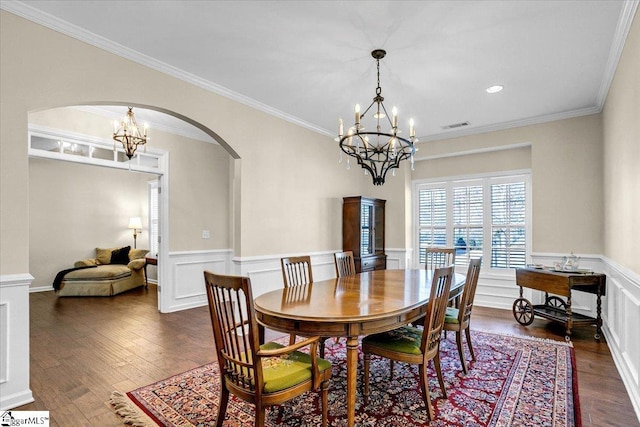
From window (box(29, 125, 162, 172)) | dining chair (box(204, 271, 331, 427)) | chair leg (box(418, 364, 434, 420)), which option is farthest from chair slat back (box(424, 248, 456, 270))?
window (box(29, 125, 162, 172))

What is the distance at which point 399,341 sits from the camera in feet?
7.95

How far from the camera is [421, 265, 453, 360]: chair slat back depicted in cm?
223

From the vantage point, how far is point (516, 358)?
3236 millimetres

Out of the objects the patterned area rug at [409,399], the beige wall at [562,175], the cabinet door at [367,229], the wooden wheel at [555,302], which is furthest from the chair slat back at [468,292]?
the cabinet door at [367,229]

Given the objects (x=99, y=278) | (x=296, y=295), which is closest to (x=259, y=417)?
(x=296, y=295)

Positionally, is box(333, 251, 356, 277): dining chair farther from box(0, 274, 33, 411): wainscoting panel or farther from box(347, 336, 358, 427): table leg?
box(0, 274, 33, 411): wainscoting panel

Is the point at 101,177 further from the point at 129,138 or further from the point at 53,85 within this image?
the point at 53,85

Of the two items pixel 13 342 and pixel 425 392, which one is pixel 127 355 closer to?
pixel 13 342

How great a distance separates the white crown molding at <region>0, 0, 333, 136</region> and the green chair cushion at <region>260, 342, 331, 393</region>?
9.24 feet

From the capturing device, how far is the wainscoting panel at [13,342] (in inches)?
91.8

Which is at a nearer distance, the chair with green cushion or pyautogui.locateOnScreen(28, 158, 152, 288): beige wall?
the chair with green cushion

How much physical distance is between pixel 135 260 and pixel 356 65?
6.30 metres

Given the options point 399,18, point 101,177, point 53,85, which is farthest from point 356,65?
point 101,177

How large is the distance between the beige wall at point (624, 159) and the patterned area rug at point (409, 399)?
1117 millimetres
